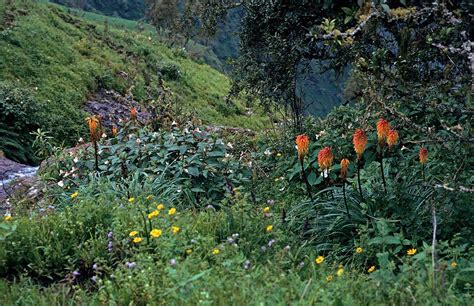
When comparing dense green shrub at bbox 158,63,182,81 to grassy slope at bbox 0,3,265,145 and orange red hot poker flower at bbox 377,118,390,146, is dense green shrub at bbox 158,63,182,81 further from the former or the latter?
orange red hot poker flower at bbox 377,118,390,146

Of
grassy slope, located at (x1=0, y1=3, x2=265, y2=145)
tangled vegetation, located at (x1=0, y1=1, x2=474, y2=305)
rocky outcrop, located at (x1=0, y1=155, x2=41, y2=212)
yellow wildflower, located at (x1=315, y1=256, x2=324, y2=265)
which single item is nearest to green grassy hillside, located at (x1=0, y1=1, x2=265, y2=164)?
grassy slope, located at (x1=0, y1=3, x2=265, y2=145)

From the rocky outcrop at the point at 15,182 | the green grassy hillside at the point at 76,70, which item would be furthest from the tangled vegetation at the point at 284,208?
the green grassy hillside at the point at 76,70

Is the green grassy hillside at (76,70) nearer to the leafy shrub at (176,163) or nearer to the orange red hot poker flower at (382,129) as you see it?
the leafy shrub at (176,163)

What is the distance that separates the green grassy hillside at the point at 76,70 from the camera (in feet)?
46.5

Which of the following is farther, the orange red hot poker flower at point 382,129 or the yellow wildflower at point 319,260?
the orange red hot poker flower at point 382,129

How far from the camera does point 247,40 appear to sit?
7.59 meters

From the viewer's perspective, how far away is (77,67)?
16.8 m

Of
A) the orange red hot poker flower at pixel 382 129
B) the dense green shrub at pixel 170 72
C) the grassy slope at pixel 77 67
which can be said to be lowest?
the dense green shrub at pixel 170 72

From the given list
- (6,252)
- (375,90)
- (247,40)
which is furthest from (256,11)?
(6,252)

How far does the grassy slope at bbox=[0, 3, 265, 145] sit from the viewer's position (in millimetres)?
14586

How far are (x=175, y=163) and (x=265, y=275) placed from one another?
3510 millimetres

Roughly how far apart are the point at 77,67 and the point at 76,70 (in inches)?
7.0

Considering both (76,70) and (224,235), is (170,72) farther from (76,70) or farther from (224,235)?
(224,235)

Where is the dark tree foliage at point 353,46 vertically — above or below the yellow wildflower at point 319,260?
above
